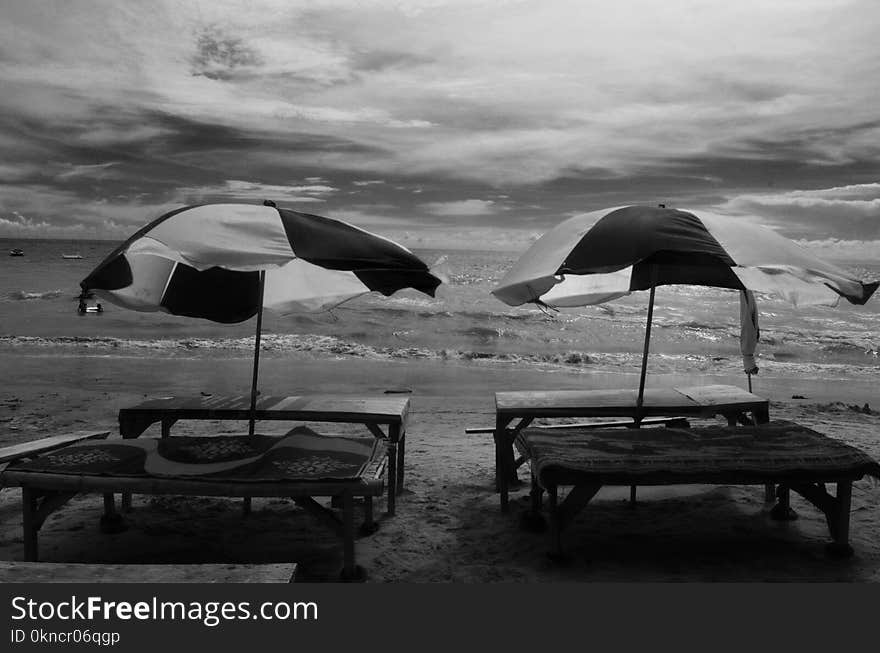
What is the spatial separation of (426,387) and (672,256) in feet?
26.1

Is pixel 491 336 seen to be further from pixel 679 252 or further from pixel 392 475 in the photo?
pixel 679 252

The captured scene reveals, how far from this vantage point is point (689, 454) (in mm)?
4359

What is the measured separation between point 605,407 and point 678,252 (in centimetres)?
159

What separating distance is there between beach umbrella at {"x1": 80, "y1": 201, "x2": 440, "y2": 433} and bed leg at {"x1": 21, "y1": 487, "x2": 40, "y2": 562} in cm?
123

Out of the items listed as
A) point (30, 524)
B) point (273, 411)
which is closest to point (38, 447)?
point (30, 524)

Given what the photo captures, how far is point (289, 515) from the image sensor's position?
211 inches

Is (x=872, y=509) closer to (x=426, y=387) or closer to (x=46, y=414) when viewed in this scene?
(x=426, y=387)

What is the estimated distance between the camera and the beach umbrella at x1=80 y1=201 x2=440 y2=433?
3717mm

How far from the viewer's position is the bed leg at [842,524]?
14.6 feet

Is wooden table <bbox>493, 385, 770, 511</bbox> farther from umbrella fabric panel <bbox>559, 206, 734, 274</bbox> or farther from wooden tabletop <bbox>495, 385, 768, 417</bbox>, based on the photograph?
umbrella fabric panel <bbox>559, 206, 734, 274</bbox>

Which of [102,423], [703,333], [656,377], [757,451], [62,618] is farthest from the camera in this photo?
[703,333]

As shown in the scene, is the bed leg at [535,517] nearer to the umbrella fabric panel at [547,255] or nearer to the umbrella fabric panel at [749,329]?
the umbrella fabric panel at [547,255]

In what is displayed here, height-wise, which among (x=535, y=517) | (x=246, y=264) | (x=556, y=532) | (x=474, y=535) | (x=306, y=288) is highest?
(x=246, y=264)

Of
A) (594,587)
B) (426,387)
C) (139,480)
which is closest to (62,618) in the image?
(139,480)
